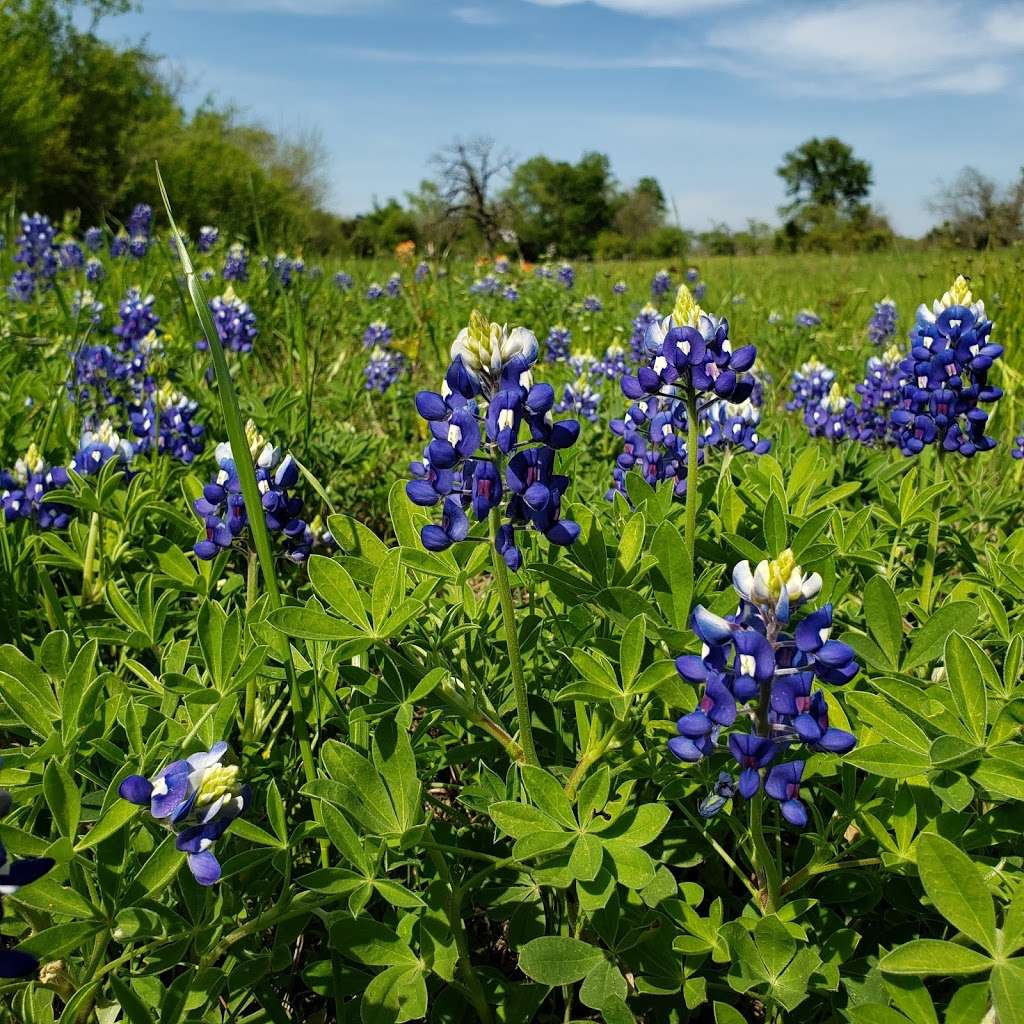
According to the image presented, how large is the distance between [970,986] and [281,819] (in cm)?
104

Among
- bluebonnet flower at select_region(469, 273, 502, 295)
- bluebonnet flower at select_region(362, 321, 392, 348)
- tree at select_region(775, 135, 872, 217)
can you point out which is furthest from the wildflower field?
tree at select_region(775, 135, 872, 217)

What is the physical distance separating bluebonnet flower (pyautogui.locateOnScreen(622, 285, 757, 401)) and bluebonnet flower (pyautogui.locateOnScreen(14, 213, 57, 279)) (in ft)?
19.2

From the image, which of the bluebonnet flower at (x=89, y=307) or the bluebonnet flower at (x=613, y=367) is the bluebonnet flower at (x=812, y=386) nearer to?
the bluebonnet flower at (x=613, y=367)

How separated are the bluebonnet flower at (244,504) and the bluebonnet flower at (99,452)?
84 centimetres

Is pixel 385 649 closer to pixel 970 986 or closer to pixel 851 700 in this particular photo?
pixel 851 700

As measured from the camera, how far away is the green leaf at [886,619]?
1.66 meters

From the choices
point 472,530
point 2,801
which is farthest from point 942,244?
point 2,801

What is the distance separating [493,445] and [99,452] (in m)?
1.83

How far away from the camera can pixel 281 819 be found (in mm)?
1488

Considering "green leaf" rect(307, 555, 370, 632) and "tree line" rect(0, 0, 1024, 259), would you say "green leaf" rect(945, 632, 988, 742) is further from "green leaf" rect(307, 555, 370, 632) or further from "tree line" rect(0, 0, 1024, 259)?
"tree line" rect(0, 0, 1024, 259)

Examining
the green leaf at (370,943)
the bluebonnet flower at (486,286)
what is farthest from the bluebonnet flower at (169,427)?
the bluebonnet flower at (486,286)

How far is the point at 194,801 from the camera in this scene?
4.45 feet

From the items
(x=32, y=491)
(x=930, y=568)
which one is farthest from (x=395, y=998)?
(x=32, y=491)

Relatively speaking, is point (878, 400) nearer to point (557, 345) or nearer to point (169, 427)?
point (557, 345)
